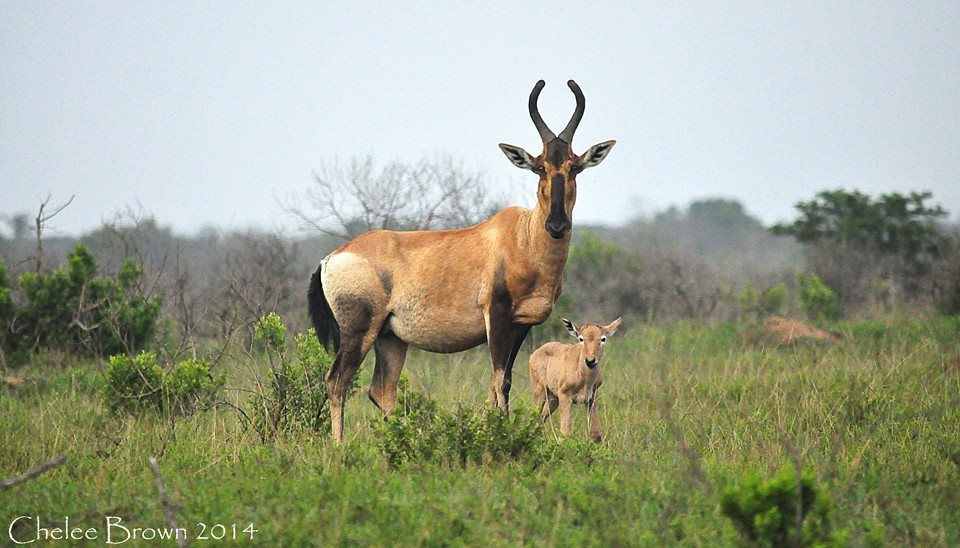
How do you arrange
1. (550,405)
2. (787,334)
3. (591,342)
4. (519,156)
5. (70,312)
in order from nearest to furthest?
(519,156)
(591,342)
(550,405)
(70,312)
(787,334)

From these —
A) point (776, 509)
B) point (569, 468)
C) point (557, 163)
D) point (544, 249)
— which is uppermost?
point (557, 163)

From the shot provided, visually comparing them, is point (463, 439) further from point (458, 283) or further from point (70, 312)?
point (70, 312)

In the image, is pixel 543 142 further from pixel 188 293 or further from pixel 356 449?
pixel 188 293

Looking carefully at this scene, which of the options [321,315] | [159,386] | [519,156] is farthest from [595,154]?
[159,386]

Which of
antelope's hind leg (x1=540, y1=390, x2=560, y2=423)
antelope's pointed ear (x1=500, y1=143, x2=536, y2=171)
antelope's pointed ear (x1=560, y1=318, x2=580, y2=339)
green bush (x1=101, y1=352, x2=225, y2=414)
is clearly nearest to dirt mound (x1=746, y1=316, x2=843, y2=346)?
antelope's hind leg (x1=540, y1=390, x2=560, y2=423)

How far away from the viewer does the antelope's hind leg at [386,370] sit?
8.47m

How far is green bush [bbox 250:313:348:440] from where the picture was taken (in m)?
7.93

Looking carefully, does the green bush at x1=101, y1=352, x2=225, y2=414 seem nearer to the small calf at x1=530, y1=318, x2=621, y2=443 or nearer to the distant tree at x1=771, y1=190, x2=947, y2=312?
the small calf at x1=530, y1=318, x2=621, y2=443

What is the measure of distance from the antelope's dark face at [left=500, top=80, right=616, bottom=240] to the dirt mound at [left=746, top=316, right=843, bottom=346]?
5764mm

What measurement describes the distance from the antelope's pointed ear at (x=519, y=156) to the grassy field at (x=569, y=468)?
1.83 m

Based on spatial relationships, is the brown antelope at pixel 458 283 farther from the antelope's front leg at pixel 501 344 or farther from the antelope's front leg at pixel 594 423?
the antelope's front leg at pixel 594 423

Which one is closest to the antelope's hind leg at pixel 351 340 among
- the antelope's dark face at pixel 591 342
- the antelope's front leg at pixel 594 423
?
the antelope's dark face at pixel 591 342

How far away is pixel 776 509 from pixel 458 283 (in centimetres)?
398

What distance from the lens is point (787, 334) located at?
12898 mm
